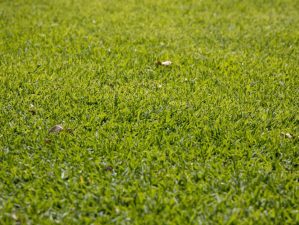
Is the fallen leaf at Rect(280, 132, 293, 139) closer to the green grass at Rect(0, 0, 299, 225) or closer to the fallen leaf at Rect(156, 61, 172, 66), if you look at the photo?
the green grass at Rect(0, 0, 299, 225)

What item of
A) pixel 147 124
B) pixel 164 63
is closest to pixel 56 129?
pixel 147 124

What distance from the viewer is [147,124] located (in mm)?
3375

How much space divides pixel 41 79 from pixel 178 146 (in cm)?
168

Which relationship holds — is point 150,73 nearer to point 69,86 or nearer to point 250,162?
point 69,86

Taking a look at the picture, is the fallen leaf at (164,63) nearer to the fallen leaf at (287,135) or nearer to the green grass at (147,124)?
the green grass at (147,124)

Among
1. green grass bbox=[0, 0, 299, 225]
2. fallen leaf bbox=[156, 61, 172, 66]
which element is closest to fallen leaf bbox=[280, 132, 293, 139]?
green grass bbox=[0, 0, 299, 225]

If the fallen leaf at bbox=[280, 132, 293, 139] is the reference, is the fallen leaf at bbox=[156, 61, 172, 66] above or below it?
above

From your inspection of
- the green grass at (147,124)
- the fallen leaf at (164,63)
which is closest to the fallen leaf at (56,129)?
the green grass at (147,124)

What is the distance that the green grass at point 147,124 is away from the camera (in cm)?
256

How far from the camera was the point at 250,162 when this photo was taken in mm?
2963

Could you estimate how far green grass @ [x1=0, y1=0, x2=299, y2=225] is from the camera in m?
2.56

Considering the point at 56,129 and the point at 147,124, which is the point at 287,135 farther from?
the point at 56,129

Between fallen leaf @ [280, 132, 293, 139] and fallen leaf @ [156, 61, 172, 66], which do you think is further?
fallen leaf @ [156, 61, 172, 66]

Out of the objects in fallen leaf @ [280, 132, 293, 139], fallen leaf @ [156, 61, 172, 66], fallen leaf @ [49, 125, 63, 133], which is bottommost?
fallen leaf @ [280, 132, 293, 139]
